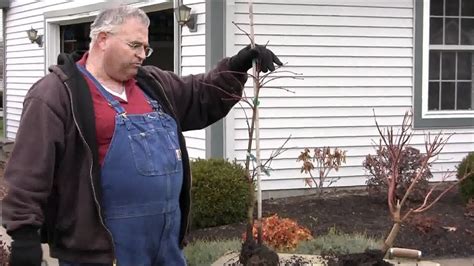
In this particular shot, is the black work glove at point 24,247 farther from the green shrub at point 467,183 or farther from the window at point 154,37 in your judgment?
the window at point 154,37

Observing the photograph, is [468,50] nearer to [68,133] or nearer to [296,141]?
[296,141]

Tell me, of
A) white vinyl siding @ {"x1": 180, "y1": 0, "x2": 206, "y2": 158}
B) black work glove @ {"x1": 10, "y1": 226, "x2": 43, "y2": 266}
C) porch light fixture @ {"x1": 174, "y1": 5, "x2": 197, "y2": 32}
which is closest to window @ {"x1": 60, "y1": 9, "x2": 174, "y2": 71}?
white vinyl siding @ {"x1": 180, "y1": 0, "x2": 206, "y2": 158}

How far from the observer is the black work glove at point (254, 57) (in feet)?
12.4

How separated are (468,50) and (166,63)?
7.82 metres

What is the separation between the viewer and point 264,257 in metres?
4.49

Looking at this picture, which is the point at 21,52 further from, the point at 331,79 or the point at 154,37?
the point at 331,79

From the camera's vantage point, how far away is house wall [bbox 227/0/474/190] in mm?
8711

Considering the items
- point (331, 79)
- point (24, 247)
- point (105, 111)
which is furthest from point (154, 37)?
point (24, 247)

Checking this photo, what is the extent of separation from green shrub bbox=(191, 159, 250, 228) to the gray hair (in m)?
4.02

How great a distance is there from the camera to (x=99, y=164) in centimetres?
306

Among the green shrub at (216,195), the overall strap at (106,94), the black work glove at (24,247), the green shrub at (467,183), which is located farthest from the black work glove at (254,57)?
the green shrub at (467,183)

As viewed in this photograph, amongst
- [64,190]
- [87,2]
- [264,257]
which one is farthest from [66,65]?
[87,2]

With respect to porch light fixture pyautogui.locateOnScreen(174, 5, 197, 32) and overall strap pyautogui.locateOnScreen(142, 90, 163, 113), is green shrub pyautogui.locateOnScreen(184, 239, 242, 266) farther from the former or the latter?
porch light fixture pyautogui.locateOnScreen(174, 5, 197, 32)

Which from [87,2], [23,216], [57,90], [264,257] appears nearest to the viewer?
[23,216]
